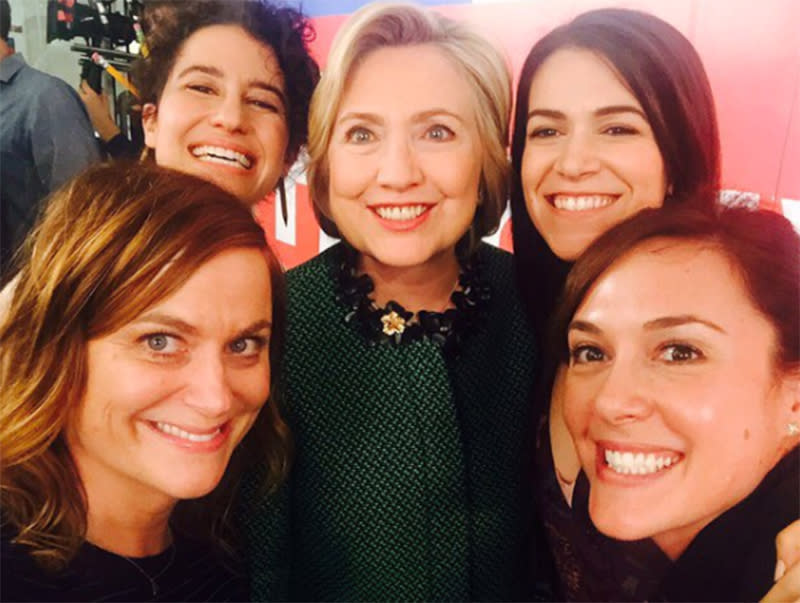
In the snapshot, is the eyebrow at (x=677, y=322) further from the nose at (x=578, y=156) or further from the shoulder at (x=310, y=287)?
the shoulder at (x=310, y=287)

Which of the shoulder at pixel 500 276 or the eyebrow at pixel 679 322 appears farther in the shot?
the shoulder at pixel 500 276

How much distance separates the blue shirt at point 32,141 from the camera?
0.90 metres

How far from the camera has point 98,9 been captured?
3.00 ft

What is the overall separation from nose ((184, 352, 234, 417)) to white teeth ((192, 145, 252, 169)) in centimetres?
26

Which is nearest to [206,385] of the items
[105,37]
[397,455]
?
[397,455]

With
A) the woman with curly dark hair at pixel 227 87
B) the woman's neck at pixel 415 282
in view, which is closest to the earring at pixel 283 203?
the woman with curly dark hair at pixel 227 87

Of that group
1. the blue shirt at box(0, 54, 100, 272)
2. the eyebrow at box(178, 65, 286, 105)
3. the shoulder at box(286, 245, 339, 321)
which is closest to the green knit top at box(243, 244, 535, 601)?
the shoulder at box(286, 245, 339, 321)

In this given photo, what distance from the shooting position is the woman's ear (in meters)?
0.90

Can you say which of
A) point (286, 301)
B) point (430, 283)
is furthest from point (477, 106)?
point (286, 301)

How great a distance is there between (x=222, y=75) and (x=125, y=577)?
668mm

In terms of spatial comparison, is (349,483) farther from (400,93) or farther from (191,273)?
(400,93)

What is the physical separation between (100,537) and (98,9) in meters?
0.71

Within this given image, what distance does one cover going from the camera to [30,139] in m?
0.90

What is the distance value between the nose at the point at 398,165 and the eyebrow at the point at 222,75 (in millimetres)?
160
